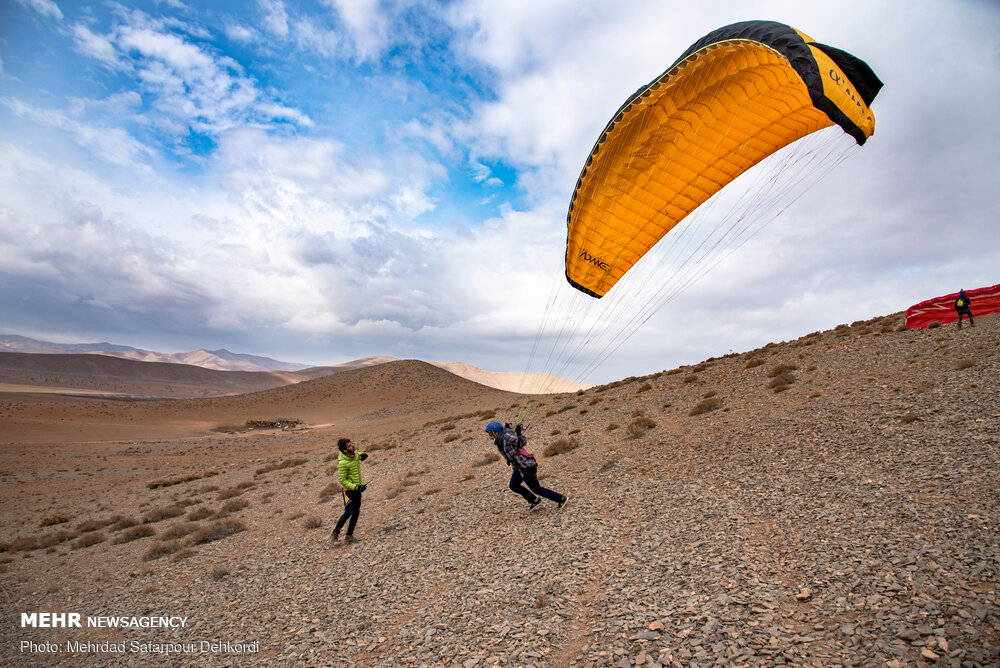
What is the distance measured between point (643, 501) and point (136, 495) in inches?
914

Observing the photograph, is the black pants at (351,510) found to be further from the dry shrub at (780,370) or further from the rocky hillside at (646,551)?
the dry shrub at (780,370)

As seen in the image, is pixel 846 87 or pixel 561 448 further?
pixel 561 448

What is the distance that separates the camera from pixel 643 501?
8.07 meters

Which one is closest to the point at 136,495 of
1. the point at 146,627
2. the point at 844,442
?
the point at 146,627

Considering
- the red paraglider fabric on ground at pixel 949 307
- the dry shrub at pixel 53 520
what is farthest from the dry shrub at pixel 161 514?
the red paraglider fabric on ground at pixel 949 307

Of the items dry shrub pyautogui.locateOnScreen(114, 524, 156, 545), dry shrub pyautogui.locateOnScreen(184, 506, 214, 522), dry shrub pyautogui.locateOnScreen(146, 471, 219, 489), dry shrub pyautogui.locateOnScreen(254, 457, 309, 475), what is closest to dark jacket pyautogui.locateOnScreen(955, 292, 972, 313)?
dry shrub pyautogui.locateOnScreen(184, 506, 214, 522)

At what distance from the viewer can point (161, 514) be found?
15414 mm

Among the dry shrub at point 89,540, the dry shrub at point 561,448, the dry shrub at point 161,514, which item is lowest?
the dry shrub at point 89,540

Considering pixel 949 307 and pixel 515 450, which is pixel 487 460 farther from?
pixel 949 307

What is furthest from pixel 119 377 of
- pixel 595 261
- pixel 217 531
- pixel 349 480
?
pixel 595 261

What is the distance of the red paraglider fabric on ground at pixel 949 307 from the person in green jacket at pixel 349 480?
74.7ft

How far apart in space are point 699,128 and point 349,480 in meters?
9.93

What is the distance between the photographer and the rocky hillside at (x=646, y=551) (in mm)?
4320

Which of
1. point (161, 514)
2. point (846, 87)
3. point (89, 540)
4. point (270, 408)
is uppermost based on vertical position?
point (846, 87)
